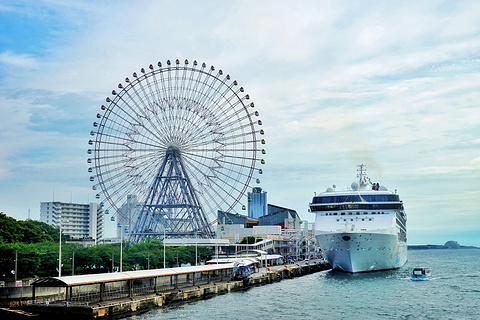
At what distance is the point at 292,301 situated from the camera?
74500 millimetres

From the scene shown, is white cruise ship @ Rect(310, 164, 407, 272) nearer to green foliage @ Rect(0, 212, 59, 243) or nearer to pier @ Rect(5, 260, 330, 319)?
pier @ Rect(5, 260, 330, 319)

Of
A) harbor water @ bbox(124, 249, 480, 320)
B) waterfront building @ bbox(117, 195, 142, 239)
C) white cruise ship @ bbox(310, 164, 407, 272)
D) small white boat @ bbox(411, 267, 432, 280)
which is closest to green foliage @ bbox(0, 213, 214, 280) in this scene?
waterfront building @ bbox(117, 195, 142, 239)

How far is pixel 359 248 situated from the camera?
322 feet

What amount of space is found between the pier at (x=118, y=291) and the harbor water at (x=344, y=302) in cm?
203

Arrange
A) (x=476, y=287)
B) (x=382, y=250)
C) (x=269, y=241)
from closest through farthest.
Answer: (x=476, y=287), (x=382, y=250), (x=269, y=241)

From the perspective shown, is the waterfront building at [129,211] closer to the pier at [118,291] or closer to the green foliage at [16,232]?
the green foliage at [16,232]

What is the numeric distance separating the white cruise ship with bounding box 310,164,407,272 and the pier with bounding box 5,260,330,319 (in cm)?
1890

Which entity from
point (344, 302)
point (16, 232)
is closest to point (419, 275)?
point (344, 302)

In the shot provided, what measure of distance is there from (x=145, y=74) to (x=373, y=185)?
2441 inches

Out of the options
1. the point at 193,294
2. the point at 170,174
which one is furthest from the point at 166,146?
the point at 193,294

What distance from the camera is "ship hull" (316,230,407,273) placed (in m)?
97.2

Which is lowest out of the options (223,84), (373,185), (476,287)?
(476,287)

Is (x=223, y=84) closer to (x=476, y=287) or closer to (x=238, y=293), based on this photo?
(x=238, y=293)

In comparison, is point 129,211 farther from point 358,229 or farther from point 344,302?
point 344,302
